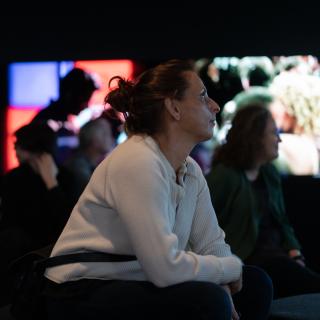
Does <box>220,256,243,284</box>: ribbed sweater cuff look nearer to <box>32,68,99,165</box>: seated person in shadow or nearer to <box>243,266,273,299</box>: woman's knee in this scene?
<box>243,266,273,299</box>: woman's knee

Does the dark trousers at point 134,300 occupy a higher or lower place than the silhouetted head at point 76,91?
lower

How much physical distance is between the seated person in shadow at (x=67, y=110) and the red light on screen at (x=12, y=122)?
0.34ft

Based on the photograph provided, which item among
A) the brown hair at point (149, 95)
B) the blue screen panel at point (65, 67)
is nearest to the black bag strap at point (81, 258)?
the brown hair at point (149, 95)

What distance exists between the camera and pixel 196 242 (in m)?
2.54

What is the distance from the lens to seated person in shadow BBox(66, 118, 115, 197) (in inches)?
182

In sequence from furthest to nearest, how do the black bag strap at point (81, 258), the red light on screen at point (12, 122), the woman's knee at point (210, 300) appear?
the red light on screen at point (12, 122) → the black bag strap at point (81, 258) → the woman's knee at point (210, 300)

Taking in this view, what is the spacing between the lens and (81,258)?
2205 millimetres

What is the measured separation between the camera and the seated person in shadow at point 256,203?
Answer: 3395 millimetres

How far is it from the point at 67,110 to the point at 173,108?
104 inches

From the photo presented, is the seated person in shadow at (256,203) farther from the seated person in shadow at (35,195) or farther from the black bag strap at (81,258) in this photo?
the black bag strap at (81,258)

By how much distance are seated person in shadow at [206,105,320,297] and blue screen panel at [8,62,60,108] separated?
155cm

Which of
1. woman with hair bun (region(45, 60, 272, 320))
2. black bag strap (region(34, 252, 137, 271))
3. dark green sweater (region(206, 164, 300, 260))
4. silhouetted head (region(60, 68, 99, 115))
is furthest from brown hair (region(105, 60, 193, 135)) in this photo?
silhouetted head (region(60, 68, 99, 115))

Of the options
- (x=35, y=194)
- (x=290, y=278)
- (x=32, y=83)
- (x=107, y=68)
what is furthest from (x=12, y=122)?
(x=290, y=278)

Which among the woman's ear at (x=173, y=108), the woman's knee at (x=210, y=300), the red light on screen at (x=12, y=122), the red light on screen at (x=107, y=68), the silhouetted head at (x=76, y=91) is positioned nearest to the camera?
the woman's knee at (x=210, y=300)
